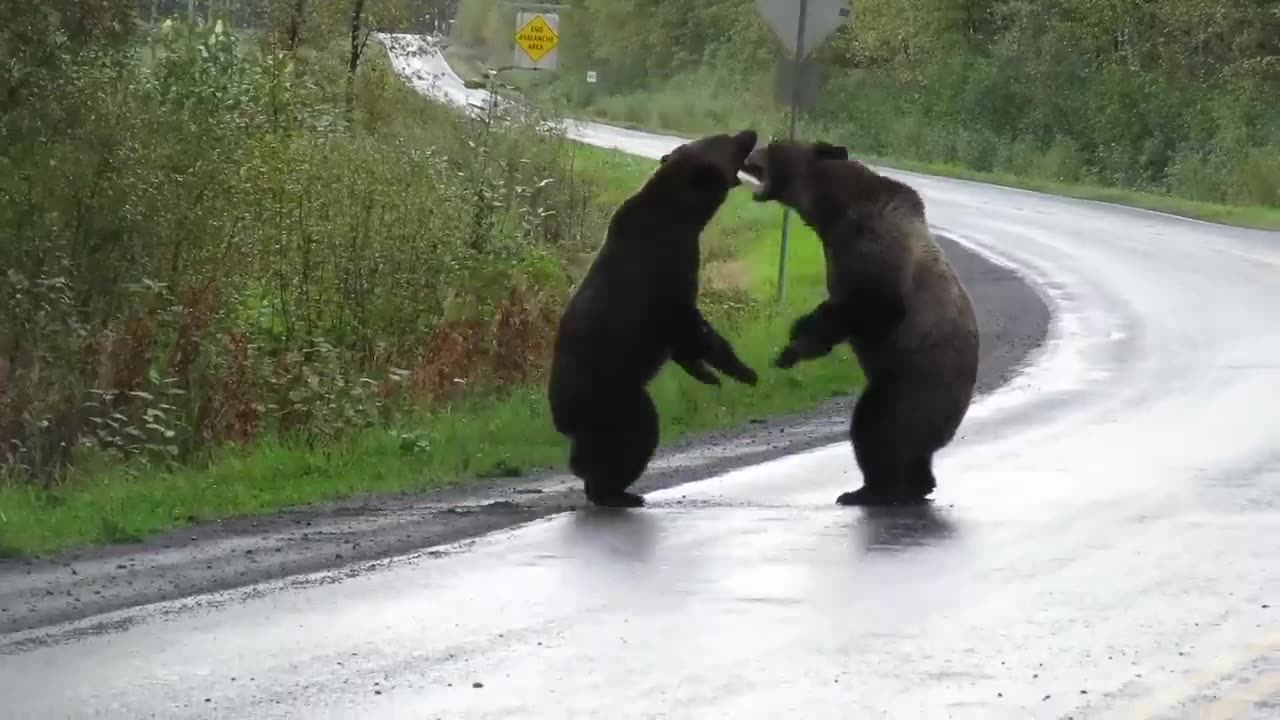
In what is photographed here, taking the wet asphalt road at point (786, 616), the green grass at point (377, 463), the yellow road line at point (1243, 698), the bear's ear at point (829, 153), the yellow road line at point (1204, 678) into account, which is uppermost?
the bear's ear at point (829, 153)

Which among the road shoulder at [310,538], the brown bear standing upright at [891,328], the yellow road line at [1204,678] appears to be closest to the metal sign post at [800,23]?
the road shoulder at [310,538]

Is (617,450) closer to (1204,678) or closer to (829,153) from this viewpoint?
(829,153)

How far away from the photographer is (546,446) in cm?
1334

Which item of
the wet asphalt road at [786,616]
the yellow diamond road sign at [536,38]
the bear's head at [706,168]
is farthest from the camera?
the yellow diamond road sign at [536,38]

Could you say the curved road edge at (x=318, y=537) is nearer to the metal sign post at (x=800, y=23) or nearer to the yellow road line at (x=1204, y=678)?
the yellow road line at (x=1204, y=678)

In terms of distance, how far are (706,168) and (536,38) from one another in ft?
84.5

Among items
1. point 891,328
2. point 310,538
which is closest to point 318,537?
point 310,538

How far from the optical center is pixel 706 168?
34.5 feet

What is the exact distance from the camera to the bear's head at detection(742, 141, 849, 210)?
1083 cm

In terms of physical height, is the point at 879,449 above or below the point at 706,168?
below

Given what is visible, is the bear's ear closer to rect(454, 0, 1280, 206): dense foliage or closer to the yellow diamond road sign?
the yellow diamond road sign

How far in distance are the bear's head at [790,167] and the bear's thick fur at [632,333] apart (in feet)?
2.05

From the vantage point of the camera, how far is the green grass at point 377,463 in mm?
10227

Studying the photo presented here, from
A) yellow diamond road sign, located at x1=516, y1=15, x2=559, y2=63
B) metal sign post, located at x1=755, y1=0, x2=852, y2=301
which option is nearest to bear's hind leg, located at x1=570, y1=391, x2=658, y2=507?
metal sign post, located at x1=755, y1=0, x2=852, y2=301
